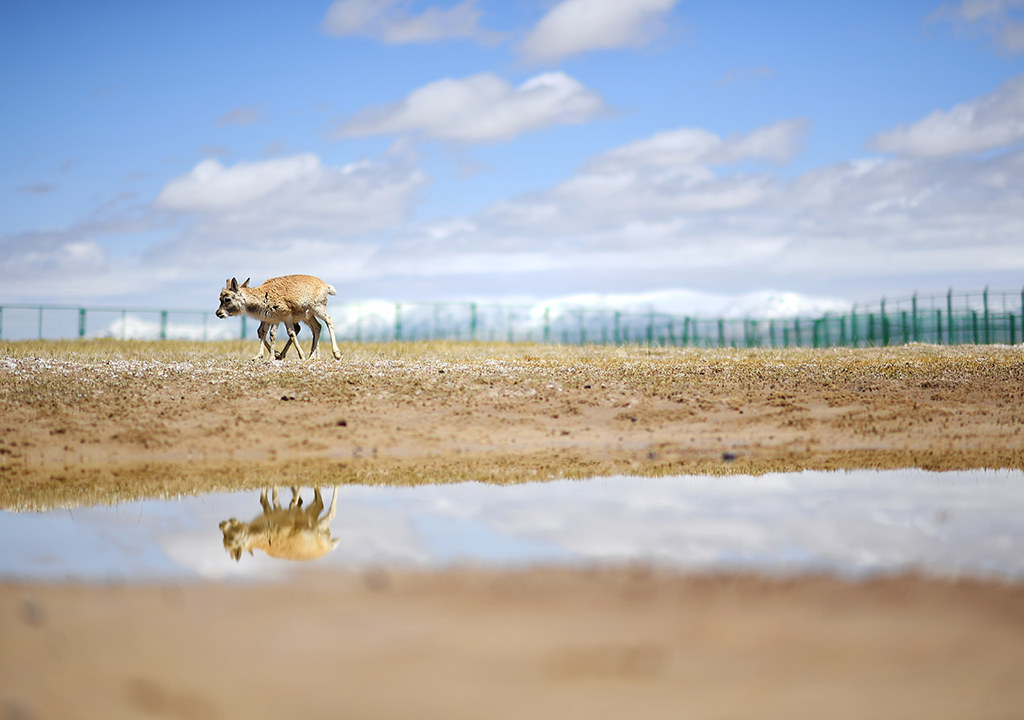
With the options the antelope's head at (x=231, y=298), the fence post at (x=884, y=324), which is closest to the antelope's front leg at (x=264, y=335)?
the antelope's head at (x=231, y=298)

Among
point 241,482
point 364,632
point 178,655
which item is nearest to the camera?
point 178,655

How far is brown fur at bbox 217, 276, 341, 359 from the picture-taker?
21.3 metres

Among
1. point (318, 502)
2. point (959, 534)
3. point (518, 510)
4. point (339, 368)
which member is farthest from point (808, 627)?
point (339, 368)

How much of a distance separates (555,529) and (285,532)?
7.20 ft

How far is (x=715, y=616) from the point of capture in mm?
4664

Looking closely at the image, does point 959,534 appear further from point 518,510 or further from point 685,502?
point 518,510

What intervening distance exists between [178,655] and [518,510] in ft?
13.6

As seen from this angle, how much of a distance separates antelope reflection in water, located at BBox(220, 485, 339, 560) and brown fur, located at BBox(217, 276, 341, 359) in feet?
43.2

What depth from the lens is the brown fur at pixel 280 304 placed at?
69.9 ft

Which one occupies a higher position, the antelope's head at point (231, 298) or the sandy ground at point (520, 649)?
the antelope's head at point (231, 298)

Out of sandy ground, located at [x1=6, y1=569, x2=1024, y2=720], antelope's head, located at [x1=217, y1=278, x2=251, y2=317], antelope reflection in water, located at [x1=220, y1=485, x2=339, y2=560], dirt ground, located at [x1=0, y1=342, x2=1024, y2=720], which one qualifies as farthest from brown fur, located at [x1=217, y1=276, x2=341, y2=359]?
sandy ground, located at [x1=6, y1=569, x2=1024, y2=720]

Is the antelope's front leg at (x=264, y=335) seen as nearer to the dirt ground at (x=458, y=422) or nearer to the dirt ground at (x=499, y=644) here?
the dirt ground at (x=458, y=422)

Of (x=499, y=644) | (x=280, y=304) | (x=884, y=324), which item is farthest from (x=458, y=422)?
(x=884, y=324)

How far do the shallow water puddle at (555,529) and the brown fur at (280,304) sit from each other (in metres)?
12.9
